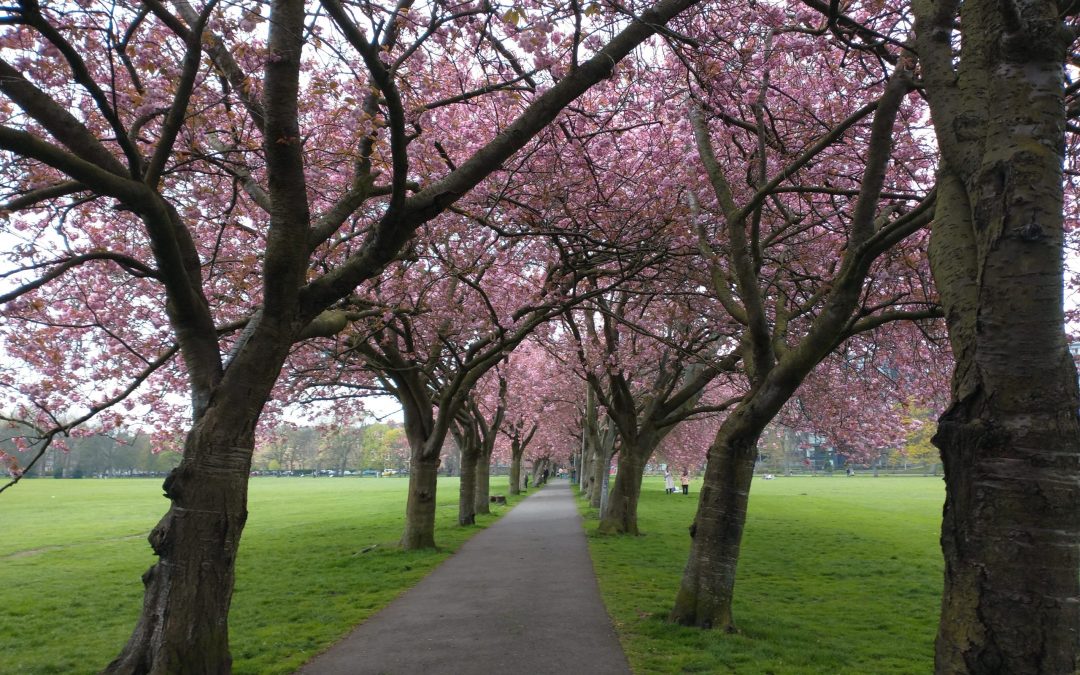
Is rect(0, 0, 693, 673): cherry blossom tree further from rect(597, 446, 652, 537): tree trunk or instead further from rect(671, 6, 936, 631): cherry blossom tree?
rect(597, 446, 652, 537): tree trunk

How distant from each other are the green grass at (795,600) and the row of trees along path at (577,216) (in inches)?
32.6

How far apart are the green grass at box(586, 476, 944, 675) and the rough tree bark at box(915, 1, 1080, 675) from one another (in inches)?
147

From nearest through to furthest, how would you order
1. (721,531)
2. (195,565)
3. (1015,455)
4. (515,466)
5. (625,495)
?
(1015,455) < (195,565) < (721,531) < (625,495) < (515,466)

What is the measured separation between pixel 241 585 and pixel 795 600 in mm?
9343

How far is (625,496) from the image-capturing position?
56.4 feet

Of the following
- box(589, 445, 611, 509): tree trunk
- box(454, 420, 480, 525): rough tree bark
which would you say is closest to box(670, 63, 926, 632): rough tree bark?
box(589, 445, 611, 509): tree trunk

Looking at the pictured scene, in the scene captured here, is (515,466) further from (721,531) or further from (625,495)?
(721,531)

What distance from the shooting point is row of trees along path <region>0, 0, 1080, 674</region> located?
295 cm

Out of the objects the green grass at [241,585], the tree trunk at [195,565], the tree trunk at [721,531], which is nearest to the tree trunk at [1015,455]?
the tree trunk at [721,531]

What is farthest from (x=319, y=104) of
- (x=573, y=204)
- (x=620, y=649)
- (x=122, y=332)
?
(x=620, y=649)

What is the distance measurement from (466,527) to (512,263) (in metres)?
9.38

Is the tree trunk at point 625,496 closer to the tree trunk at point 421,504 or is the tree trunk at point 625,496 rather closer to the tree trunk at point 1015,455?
the tree trunk at point 421,504

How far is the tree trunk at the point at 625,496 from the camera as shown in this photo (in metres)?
16.8

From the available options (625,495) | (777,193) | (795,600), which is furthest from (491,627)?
(625,495)
